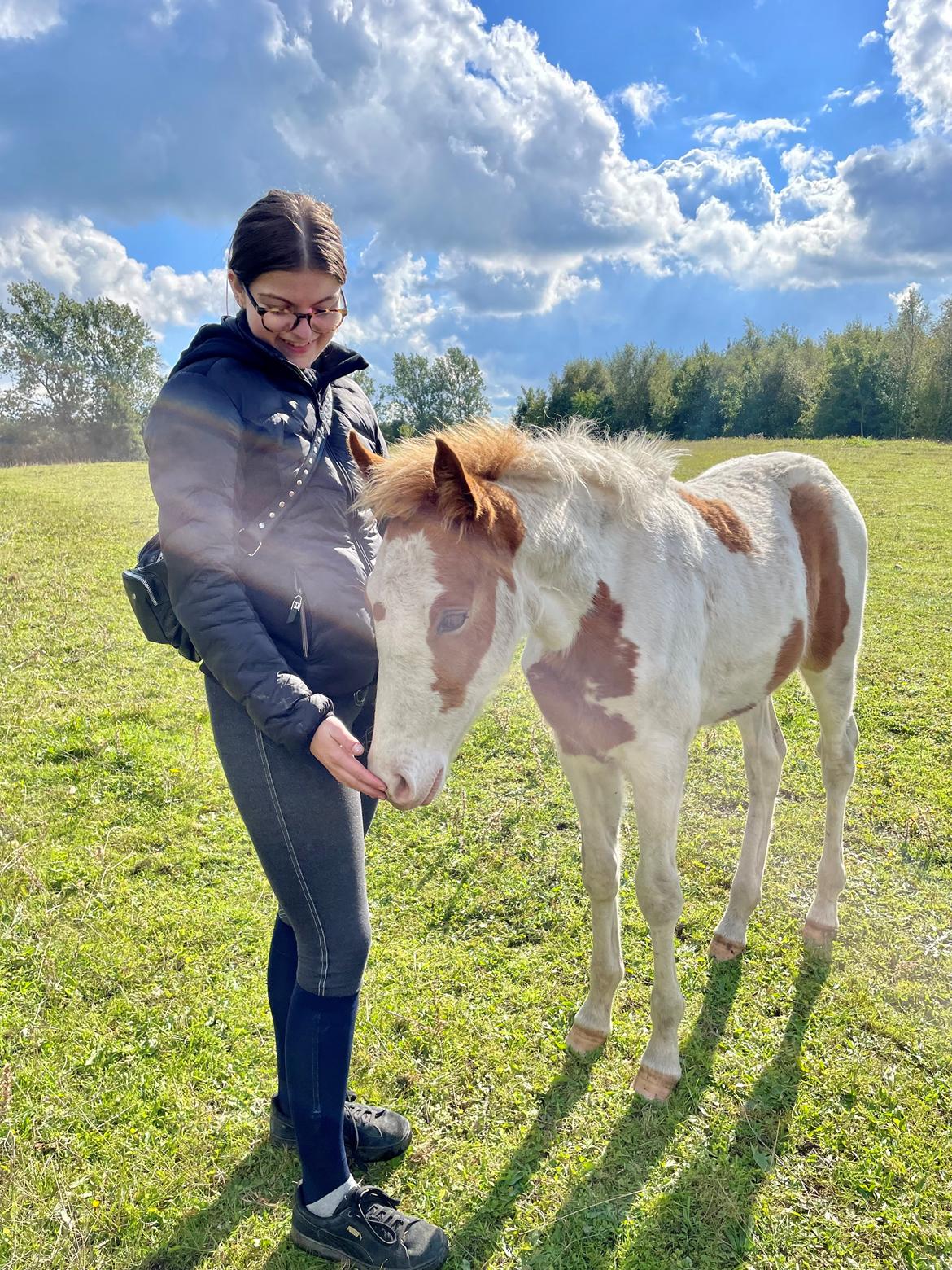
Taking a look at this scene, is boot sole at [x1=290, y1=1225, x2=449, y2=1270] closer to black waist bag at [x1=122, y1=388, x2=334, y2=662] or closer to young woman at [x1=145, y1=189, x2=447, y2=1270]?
young woman at [x1=145, y1=189, x2=447, y2=1270]

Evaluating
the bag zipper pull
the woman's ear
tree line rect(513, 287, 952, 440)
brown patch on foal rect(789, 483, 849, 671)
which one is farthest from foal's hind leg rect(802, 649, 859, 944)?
tree line rect(513, 287, 952, 440)

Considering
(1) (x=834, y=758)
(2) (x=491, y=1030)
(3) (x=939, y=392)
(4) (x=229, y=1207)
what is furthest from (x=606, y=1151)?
(3) (x=939, y=392)

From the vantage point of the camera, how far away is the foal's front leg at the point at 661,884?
2346 mm

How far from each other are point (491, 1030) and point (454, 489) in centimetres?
233

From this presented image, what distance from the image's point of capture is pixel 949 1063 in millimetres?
2646

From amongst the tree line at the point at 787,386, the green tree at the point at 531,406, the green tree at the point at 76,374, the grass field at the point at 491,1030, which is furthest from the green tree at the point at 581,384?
the grass field at the point at 491,1030

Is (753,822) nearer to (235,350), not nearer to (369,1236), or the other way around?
(369,1236)

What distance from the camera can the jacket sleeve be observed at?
1550 millimetres

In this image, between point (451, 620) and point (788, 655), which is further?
point (788, 655)

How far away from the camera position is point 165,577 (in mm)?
1763

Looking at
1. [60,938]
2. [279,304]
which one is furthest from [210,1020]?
[279,304]

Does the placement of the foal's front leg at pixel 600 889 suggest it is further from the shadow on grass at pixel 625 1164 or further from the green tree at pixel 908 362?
the green tree at pixel 908 362

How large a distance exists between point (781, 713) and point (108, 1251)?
5.53 metres

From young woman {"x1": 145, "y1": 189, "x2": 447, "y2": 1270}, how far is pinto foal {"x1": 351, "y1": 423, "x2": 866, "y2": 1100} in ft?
0.55
